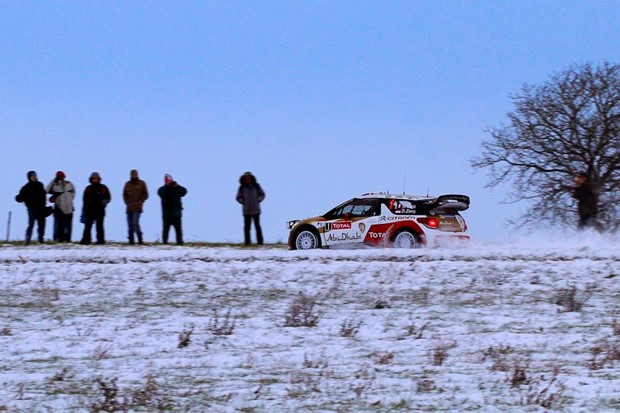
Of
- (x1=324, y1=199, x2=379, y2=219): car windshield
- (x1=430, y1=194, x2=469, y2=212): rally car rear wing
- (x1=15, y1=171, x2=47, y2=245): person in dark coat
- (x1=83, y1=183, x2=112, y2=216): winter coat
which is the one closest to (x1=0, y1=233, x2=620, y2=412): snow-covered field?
(x1=430, y1=194, x2=469, y2=212): rally car rear wing

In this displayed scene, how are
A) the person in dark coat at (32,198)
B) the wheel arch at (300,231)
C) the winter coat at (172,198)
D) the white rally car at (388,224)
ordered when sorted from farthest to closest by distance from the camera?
the winter coat at (172,198)
the person in dark coat at (32,198)
the wheel arch at (300,231)
the white rally car at (388,224)

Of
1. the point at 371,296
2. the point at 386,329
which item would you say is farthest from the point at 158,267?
the point at 386,329

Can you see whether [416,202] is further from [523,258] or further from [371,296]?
[371,296]

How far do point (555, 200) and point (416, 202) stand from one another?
18942 mm

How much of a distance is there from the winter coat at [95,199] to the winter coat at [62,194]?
2.27 feet

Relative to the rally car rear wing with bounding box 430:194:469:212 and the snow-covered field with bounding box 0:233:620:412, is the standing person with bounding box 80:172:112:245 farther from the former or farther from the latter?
the rally car rear wing with bounding box 430:194:469:212

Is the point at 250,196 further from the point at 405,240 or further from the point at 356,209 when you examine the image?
the point at 405,240

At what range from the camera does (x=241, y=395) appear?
Answer: 356 inches

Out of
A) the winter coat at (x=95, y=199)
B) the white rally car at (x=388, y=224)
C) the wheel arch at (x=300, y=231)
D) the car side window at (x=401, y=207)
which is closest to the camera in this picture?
the white rally car at (x=388, y=224)

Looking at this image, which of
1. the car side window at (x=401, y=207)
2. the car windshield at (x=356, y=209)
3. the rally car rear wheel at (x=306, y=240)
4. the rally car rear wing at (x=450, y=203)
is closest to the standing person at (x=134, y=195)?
the rally car rear wheel at (x=306, y=240)

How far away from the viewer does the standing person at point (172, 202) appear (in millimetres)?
23609

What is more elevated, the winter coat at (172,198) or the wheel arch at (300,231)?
the winter coat at (172,198)

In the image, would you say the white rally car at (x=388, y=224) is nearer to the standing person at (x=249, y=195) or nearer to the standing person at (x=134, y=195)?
the standing person at (x=249, y=195)

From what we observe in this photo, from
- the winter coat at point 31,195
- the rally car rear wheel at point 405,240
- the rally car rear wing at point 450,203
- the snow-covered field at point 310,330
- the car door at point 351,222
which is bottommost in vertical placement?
the snow-covered field at point 310,330
